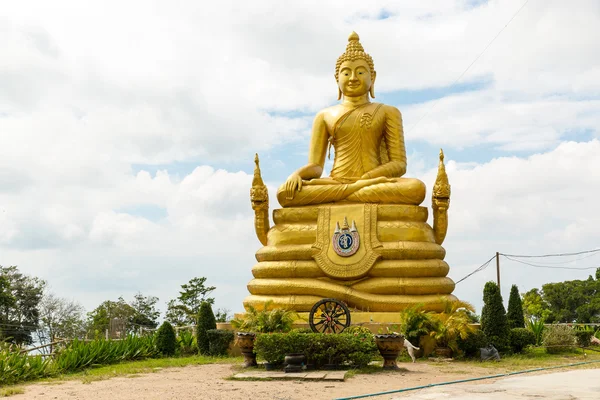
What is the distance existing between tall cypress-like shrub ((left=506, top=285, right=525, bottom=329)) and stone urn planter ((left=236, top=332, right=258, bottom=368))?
8.09 meters

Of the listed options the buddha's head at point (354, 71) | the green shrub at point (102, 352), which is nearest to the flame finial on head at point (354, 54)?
the buddha's head at point (354, 71)

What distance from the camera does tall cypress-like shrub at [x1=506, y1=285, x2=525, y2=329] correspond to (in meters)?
18.2

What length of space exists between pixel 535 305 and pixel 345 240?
2218cm

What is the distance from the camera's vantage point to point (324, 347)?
12266mm

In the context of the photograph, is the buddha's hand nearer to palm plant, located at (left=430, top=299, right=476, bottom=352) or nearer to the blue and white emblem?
the blue and white emblem

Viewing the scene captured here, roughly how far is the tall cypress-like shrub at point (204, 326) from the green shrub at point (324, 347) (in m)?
4.69

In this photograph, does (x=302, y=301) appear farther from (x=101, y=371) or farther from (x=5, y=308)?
(x=5, y=308)

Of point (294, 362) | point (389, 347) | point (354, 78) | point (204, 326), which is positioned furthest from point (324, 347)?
point (354, 78)

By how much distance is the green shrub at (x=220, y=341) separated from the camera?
16234 mm

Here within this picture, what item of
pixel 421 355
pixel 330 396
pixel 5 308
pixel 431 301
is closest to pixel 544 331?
pixel 431 301

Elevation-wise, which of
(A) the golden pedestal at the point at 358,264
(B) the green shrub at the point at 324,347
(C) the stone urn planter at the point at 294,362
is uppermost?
(A) the golden pedestal at the point at 358,264

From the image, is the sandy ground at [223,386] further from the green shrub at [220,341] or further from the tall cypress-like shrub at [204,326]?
the tall cypress-like shrub at [204,326]

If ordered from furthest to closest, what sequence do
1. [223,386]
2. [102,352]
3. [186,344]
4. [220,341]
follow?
[186,344] < [220,341] < [102,352] < [223,386]

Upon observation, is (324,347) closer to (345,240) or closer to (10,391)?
(10,391)
